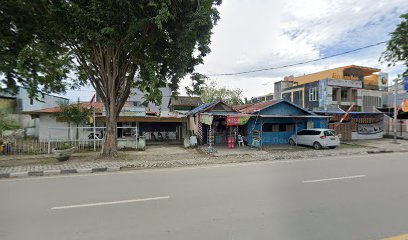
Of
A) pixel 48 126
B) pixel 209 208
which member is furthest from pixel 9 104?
pixel 209 208

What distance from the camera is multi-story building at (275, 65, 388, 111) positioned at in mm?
28234

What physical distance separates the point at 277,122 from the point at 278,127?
49 cm

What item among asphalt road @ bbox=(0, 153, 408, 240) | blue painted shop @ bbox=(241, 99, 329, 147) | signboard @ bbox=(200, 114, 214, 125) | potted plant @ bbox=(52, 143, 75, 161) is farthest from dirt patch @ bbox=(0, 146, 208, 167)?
blue painted shop @ bbox=(241, 99, 329, 147)

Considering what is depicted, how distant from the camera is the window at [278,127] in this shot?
19.4 meters

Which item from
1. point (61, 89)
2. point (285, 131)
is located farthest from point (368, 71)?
point (61, 89)

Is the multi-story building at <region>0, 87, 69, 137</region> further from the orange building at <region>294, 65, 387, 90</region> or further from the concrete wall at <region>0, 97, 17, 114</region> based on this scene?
the orange building at <region>294, 65, 387, 90</region>

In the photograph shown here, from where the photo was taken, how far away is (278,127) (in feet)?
64.5

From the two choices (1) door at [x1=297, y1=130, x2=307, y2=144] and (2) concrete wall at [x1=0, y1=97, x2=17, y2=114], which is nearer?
(1) door at [x1=297, y1=130, x2=307, y2=144]

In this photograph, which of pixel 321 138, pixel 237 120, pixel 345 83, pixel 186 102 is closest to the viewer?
pixel 237 120

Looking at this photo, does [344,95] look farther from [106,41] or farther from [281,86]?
[106,41]

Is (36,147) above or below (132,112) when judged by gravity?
below

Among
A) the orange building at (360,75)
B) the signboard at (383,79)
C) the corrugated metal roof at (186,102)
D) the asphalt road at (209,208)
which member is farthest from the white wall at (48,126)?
the signboard at (383,79)

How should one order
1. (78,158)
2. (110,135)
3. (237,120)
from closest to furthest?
1. (78,158)
2. (110,135)
3. (237,120)

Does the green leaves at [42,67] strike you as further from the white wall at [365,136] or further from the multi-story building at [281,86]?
the multi-story building at [281,86]
